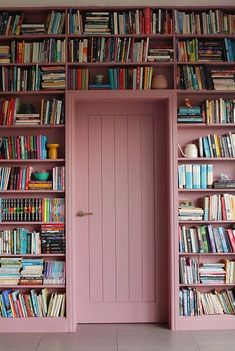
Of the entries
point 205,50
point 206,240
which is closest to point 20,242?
point 206,240

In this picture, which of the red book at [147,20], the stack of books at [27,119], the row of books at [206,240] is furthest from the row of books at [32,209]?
the red book at [147,20]

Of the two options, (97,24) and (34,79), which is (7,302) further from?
(97,24)

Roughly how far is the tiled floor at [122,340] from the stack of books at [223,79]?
222 centimetres

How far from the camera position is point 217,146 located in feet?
13.4

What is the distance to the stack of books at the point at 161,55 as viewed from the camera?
4.09m

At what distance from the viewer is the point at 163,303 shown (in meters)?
4.21

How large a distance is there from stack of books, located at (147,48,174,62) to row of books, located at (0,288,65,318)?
7.65 feet

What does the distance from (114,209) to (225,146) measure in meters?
1.20

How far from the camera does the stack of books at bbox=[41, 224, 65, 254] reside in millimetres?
4000

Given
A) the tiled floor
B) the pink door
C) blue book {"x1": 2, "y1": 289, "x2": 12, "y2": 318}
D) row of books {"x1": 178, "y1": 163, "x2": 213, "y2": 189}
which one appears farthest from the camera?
the pink door

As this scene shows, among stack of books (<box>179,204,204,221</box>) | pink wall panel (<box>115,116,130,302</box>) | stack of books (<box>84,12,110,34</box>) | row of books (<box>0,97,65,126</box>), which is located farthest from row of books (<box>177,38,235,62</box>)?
stack of books (<box>179,204,204,221</box>)

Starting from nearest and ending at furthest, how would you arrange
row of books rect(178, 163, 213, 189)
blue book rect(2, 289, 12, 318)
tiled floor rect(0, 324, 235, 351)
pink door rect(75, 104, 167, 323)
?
tiled floor rect(0, 324, 235, 351), blue book rect(2, 289, 12, 318), row of books rect(178, 163, 213, 189), pink door rect(75, 104, 167, 323)

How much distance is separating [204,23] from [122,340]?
116 inches

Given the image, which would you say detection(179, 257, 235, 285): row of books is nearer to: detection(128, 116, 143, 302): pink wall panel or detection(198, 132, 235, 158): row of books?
detection(128, 116, 143, 302): pink wall panel
